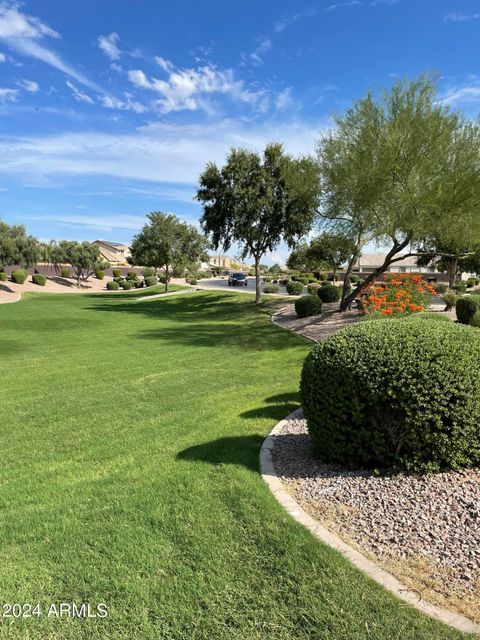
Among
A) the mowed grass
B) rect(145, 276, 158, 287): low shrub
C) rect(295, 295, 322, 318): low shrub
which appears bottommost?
the mowed grass

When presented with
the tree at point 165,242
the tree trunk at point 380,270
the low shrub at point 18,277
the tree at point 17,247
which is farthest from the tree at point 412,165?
the low shrub at point 18,277

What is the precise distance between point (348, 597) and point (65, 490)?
8.66 feet

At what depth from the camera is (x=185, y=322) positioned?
19.6 m

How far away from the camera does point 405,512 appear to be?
2.99 m

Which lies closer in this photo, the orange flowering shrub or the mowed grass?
the mowed grass

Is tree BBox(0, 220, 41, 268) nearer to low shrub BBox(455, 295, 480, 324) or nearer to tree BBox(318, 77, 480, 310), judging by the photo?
tree BBox(318, 77, 480, 310)

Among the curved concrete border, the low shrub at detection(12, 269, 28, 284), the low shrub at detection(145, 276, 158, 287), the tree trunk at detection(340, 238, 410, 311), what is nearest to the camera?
the curved concrete border

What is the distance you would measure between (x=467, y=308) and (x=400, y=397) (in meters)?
11.0

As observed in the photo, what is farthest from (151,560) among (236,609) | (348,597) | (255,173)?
(255,173)

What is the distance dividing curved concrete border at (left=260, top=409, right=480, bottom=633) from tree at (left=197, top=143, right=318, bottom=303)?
813 inches

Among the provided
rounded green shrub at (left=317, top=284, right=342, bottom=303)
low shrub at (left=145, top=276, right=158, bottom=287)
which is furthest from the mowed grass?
low shrub at (left=145, top=276, right=158, bottom=287)

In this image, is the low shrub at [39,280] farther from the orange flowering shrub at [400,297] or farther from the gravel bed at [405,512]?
the gravel bed at [405,512]

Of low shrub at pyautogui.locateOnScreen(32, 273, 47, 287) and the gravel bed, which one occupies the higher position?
low shrub at pyautogui.locateOnScreen(32, 273, 47, 287)

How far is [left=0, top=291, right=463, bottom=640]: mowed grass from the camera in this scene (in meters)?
2.16
